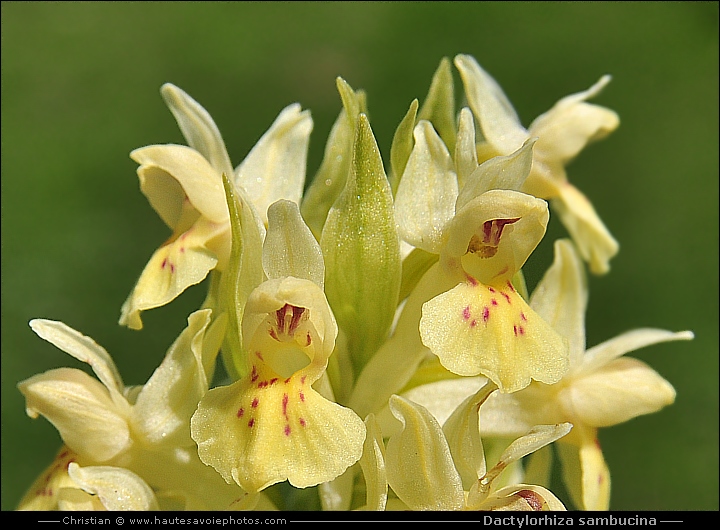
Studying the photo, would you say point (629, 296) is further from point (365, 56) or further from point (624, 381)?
point (624, 381)

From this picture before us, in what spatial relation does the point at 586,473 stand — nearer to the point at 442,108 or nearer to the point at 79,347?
the point at 442,108

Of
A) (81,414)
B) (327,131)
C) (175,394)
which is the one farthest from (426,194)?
(327,131)

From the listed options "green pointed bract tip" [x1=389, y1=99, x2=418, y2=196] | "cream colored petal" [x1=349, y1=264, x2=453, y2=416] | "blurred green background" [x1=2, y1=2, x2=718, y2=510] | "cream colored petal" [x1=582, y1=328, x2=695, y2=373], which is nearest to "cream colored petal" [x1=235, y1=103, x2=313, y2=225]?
"green pointed bract tip" [x1=389, y1=99, x2=418, y2=196]

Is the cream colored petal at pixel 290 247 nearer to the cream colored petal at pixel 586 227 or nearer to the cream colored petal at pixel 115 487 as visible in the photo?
the cream colored petal at pixel 115 487

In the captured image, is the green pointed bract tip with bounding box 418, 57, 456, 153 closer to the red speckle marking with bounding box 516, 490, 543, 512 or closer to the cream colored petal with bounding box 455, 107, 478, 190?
the cream colored petal with bounding box 455, 107, 478, 190

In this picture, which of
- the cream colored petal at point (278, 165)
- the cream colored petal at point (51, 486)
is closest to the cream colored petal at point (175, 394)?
the cream colored petal at point (51, 486)

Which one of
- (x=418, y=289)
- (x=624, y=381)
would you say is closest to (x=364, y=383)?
(x=418, y=289)
